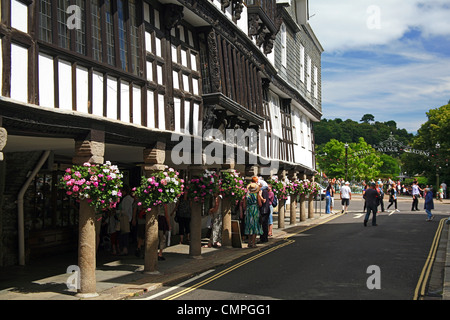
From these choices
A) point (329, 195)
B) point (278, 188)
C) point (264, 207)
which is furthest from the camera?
point (329, 195)

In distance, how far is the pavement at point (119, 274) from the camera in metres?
9.30

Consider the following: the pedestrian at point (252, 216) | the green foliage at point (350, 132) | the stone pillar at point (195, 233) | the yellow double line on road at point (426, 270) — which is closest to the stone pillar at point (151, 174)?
the stone pillar at point (195, 233)

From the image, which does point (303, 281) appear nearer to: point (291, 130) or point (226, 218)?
point (226, 218)

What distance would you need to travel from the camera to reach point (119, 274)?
11.3 meters

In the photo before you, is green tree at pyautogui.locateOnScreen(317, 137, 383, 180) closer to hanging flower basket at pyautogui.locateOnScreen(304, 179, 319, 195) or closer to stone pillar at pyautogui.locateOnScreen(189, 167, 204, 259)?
hanging flower basket at pyautogui.locateOnScreen(304, 179, 319, 195)

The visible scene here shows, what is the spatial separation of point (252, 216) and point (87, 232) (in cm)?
743

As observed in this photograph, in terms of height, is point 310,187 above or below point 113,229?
above

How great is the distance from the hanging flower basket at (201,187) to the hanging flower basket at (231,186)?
128 cm

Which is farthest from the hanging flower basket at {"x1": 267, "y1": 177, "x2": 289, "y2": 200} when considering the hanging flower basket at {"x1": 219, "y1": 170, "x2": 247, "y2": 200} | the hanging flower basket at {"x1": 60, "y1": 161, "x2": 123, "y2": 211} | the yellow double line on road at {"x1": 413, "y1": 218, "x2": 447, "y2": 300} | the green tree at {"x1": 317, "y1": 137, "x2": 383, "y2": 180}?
the green tree at {"x1": 317, "y1": 137, "x2": 383, "y2": 180}

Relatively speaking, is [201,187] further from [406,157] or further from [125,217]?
[406,157]

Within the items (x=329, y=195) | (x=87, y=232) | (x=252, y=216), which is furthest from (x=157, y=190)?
(x=329, y=195)

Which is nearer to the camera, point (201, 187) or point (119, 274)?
point (119, 274)

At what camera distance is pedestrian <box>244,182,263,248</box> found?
15680 mm

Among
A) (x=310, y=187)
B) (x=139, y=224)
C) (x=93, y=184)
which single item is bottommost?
(x=139, y=224)
